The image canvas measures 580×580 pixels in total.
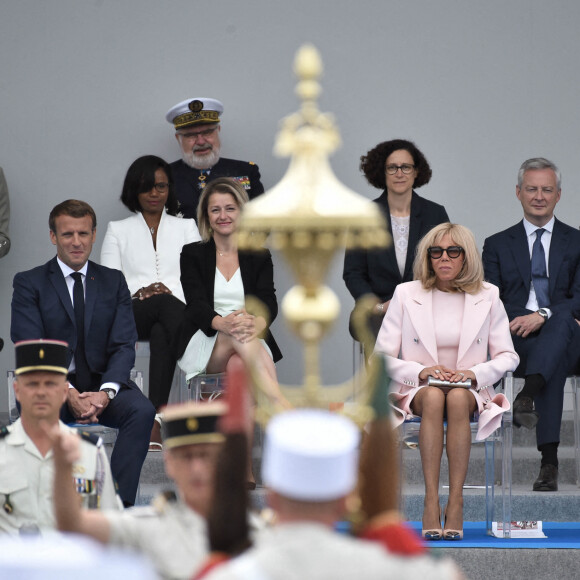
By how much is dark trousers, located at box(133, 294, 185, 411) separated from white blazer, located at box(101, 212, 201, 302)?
1.19 feet

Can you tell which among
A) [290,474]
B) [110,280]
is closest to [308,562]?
[290,474]

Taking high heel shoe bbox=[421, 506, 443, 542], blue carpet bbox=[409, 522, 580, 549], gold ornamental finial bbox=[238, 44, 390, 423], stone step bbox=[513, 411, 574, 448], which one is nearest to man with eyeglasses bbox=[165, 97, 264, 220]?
stone step bbox=[513, 411, 574, 448]

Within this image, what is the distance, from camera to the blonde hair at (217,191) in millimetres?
5980

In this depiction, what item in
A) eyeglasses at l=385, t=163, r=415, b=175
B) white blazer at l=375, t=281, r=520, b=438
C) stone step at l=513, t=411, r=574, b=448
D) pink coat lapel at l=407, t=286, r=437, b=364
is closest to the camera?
white blazer at l=375, t=281, r=520, b=438

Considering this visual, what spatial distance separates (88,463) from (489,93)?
489cm

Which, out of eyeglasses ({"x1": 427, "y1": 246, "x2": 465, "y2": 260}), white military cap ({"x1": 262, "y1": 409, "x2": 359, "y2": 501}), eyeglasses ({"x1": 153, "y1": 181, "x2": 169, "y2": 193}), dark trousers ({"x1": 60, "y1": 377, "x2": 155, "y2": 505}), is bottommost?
dark trousers ({"x1": 60, "y1": 377, "x2": 155, "y2": 505})

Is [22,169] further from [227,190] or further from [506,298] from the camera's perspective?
[506,298]

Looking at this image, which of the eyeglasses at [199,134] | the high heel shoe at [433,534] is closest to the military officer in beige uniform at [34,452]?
the high heel shoe at [433,534]

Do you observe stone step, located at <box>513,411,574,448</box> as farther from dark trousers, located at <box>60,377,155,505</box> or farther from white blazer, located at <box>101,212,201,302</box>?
dark trousers, located at <box>60,377,155,505</box>

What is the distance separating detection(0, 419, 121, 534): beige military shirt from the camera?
141 inches

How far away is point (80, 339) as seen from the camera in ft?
17.9

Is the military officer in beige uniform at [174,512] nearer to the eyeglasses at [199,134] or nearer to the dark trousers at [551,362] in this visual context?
the dark trousers at [551,362]

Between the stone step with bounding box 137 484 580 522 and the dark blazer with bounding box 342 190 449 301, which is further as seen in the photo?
the dark blazer with bounding box 342 190 449 301

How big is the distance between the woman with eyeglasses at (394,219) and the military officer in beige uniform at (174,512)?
3.43 meters
